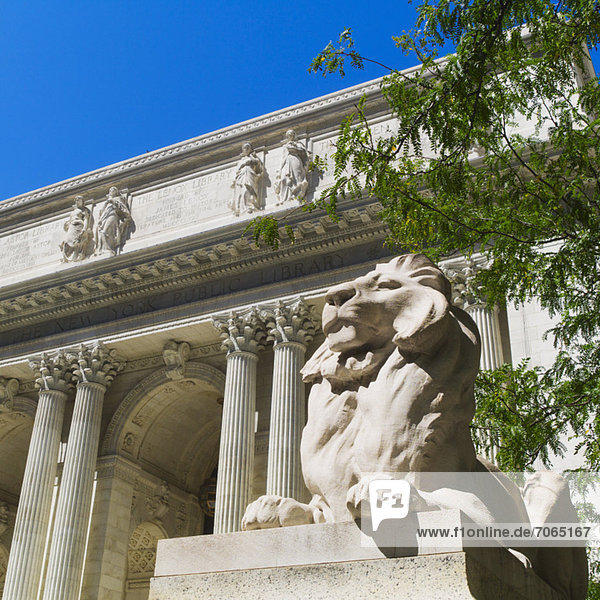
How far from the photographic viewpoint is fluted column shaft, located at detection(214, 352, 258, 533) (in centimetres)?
2052

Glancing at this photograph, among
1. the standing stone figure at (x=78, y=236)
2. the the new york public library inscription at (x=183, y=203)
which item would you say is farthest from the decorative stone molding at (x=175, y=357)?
the standing stone figure at (x=78, y=236)

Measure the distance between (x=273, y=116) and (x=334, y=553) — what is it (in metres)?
22.9

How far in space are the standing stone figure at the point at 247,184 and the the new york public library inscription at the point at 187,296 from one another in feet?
7.44

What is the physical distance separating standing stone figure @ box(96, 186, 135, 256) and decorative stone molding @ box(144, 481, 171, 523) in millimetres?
7819

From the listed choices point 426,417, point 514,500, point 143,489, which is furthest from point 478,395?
point 143,489

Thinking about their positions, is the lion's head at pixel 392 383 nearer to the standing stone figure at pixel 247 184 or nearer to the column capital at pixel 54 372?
the standing stone figure at pixel 247 184

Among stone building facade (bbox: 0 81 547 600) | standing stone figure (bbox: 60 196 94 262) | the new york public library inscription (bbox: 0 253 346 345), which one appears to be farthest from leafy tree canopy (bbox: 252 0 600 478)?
standing stone figure (bbox: 60 196 94 262)

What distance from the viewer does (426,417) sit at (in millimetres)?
5086

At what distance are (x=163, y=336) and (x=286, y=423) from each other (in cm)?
553

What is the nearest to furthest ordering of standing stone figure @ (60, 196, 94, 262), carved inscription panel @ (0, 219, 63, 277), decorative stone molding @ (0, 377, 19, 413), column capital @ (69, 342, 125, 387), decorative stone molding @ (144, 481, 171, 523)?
column capital @ (69, 342, 125, 387), standing stone figure @ (60, 196, 94, 262), decorative stone molding @ (144, 481, 171, 523), decorative stone molding @ (0, 377, 19, 413), carved inscription panel @ (0, 219, 63, 277)

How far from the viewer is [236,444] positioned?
70.0 ft

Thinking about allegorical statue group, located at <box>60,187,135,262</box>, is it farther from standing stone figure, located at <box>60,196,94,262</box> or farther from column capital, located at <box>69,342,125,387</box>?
column capital, located at <box>69,342,125,387</box>

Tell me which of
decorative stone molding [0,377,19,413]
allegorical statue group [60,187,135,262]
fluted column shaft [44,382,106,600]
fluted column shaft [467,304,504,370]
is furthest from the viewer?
decorative stone molding [0,377,19,413]

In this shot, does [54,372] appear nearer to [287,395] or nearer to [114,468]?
[114,468]
